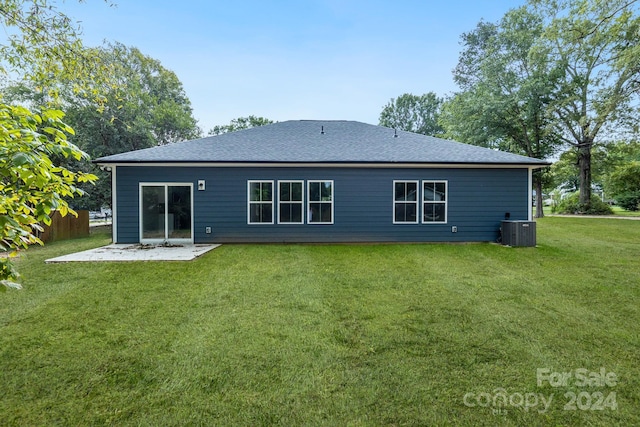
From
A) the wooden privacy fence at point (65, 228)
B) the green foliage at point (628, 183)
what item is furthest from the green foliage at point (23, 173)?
the green foliage at point (628, 183)

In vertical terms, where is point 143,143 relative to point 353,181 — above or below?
above

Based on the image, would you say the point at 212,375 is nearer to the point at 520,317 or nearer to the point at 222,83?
the point at 520,317

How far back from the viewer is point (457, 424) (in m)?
1.91

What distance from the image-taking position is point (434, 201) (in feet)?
29.5

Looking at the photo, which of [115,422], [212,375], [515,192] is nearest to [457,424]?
[212,375]

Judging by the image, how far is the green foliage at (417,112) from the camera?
35750 millimetres

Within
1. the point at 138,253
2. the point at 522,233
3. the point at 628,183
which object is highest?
the point at 628,183

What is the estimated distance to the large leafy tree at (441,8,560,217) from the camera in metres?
18.2

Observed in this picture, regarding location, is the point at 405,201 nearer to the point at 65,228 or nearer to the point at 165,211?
the point at 165,211

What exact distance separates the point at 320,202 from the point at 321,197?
0.49ft

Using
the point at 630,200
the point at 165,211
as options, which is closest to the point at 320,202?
the point at 165,211

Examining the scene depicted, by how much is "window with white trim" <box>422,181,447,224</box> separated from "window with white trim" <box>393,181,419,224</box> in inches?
10.3

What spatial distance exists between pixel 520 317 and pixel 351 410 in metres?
2.64

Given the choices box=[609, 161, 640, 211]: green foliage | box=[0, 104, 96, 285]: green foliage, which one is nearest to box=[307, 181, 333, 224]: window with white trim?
box=[0, 104, 96, 285]: green foliage
